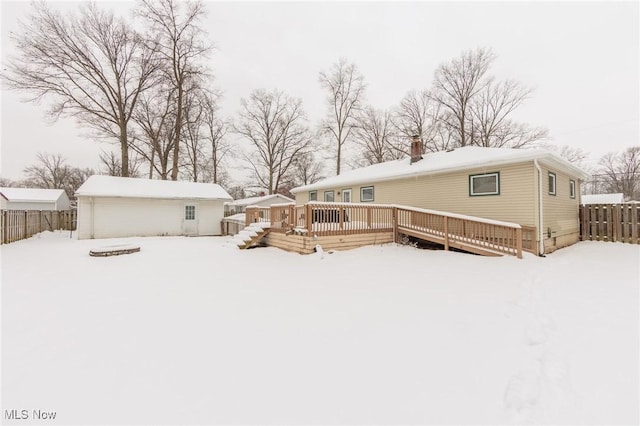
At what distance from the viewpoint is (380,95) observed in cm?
2494

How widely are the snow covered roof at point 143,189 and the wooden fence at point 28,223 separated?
2394 mm

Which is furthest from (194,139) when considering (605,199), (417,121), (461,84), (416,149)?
(605,199)

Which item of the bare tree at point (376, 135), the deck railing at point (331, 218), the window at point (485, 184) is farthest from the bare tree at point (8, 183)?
the window at point (485, 184)

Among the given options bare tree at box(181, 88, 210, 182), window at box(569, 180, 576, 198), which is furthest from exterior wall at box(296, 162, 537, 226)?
bare tree at box(181, 88, 210, 182)

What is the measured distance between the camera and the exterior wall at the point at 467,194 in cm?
787

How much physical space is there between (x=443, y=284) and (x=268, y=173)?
2477 centimetres

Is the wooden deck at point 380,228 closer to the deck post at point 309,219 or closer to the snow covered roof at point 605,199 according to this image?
the deck post at point 309,219

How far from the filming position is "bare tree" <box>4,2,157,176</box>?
14.3 metres

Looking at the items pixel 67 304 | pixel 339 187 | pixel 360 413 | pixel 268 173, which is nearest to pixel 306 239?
pixel 67 304

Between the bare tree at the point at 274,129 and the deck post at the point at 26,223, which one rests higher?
the bare tree at the point at 274,129

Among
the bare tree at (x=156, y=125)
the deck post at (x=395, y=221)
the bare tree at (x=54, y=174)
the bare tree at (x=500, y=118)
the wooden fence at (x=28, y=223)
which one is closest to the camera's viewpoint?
the deck post at (x=395, y=221)

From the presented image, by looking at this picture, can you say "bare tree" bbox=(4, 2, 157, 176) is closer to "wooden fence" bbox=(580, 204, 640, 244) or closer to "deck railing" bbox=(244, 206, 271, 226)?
"deck railing" bbox=(244, 206, 271, 226)

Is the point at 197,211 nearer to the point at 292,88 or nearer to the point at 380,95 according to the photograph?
the point at 292,88

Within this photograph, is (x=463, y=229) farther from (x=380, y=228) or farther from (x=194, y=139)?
(x=194, y=139)
